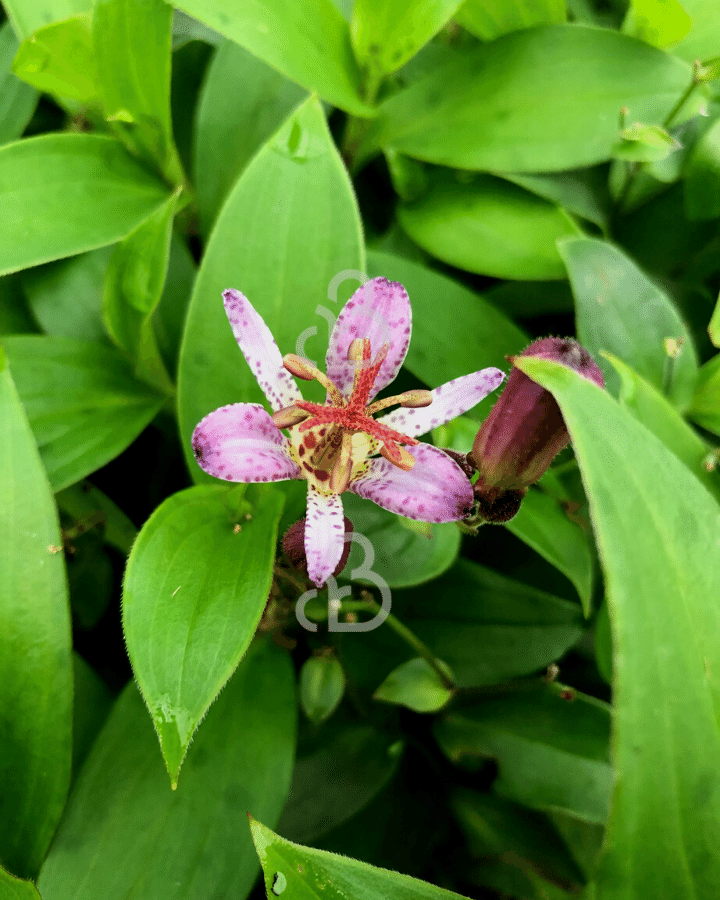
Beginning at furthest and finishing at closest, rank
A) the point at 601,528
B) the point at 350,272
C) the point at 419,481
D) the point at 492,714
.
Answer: the point at 492,714
the point at 350,272
the point at 419,481
the point at 601,528

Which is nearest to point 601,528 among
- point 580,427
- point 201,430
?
point 580,427

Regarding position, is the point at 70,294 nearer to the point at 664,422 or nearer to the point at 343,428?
the point at 343,428

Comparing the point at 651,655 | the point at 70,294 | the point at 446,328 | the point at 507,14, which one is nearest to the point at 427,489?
the point at 651,655

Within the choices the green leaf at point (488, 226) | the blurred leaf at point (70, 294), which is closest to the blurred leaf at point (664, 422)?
the green leaf at point (488, 226)

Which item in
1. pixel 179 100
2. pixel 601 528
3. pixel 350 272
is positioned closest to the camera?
pixel 601 528

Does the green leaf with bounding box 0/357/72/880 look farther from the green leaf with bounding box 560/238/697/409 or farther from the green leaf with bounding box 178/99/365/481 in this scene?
the green leaf with bounding box 560/238/697/409

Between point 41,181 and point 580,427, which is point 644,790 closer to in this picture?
point 580,427

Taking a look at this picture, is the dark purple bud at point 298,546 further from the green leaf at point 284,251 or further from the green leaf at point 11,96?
the green leaf at point 11,96
